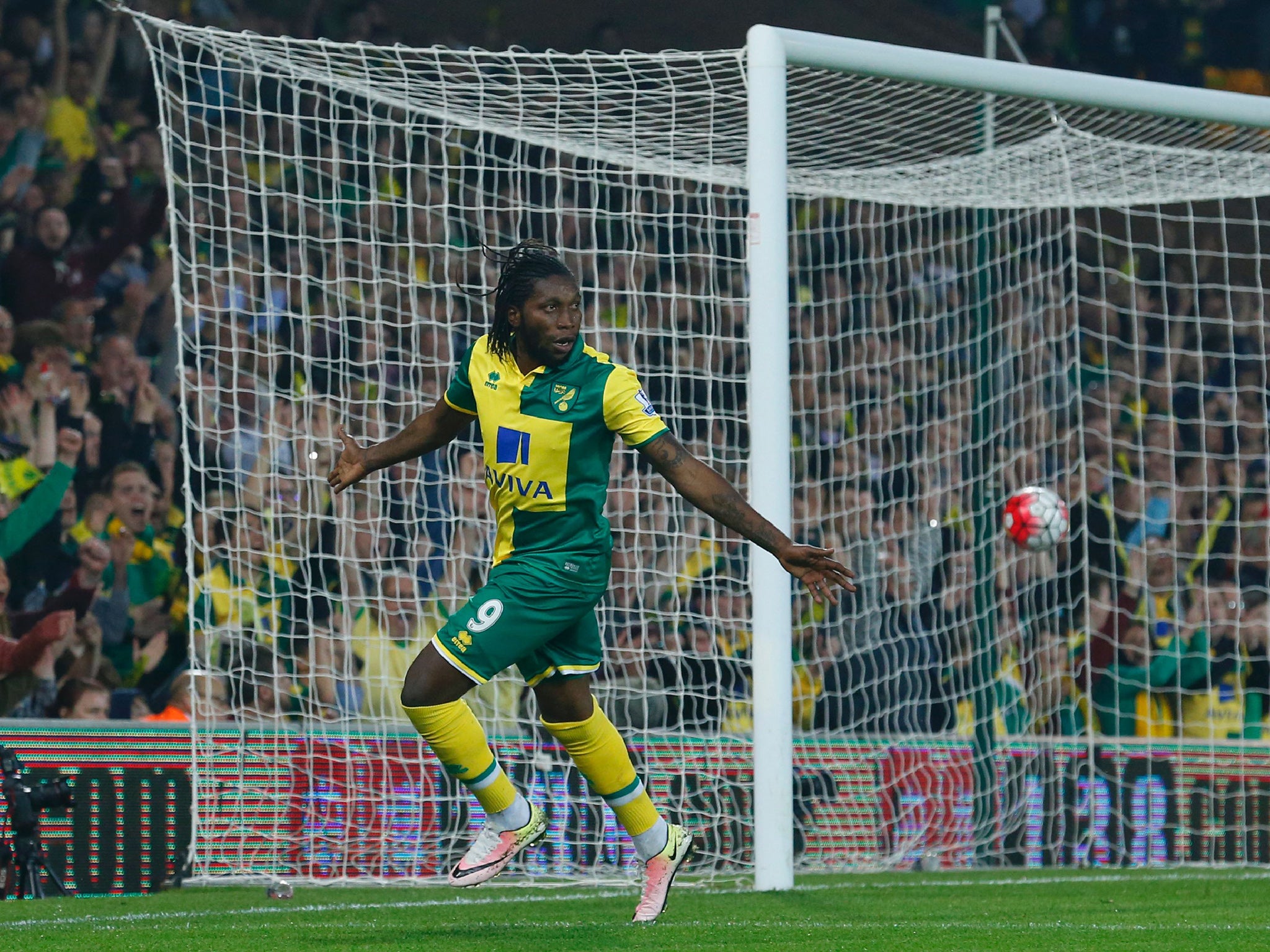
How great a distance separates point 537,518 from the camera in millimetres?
5441

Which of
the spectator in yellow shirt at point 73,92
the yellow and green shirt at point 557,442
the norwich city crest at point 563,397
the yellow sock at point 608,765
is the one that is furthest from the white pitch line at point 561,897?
the spectator in yellow shirt at point 73,92

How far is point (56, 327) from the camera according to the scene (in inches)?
378

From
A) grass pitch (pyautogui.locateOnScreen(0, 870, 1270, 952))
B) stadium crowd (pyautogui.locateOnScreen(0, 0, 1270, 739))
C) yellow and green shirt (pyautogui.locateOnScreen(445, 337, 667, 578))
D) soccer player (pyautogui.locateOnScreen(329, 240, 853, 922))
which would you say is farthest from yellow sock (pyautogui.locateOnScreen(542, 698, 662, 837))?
stadium crowd (pyautogui.locateOnScreen(0, 0, 1270, 739))

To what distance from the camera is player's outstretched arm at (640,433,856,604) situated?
4938 mm

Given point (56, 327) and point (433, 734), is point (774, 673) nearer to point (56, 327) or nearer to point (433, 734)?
point (433, 734)

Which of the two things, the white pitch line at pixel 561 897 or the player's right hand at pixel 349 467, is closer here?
the player's right hand at pixel 349 467

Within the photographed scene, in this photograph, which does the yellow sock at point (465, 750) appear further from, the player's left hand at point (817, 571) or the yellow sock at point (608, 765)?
the player's left hand at point (817, 571)

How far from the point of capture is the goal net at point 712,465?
8336 mm

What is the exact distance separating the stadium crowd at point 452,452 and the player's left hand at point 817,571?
10.1ft

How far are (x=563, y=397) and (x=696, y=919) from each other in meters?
1.91

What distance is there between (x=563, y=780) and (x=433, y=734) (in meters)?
3.39

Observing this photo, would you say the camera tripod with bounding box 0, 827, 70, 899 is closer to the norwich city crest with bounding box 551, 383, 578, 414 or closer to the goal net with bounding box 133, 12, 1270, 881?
the goal net with bounding box 133, 12, 1270, 881

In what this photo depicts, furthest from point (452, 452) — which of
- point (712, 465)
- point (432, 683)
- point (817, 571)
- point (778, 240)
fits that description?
point (817, 571)

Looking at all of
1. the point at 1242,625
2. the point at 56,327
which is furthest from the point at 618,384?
the point at 1242,625
